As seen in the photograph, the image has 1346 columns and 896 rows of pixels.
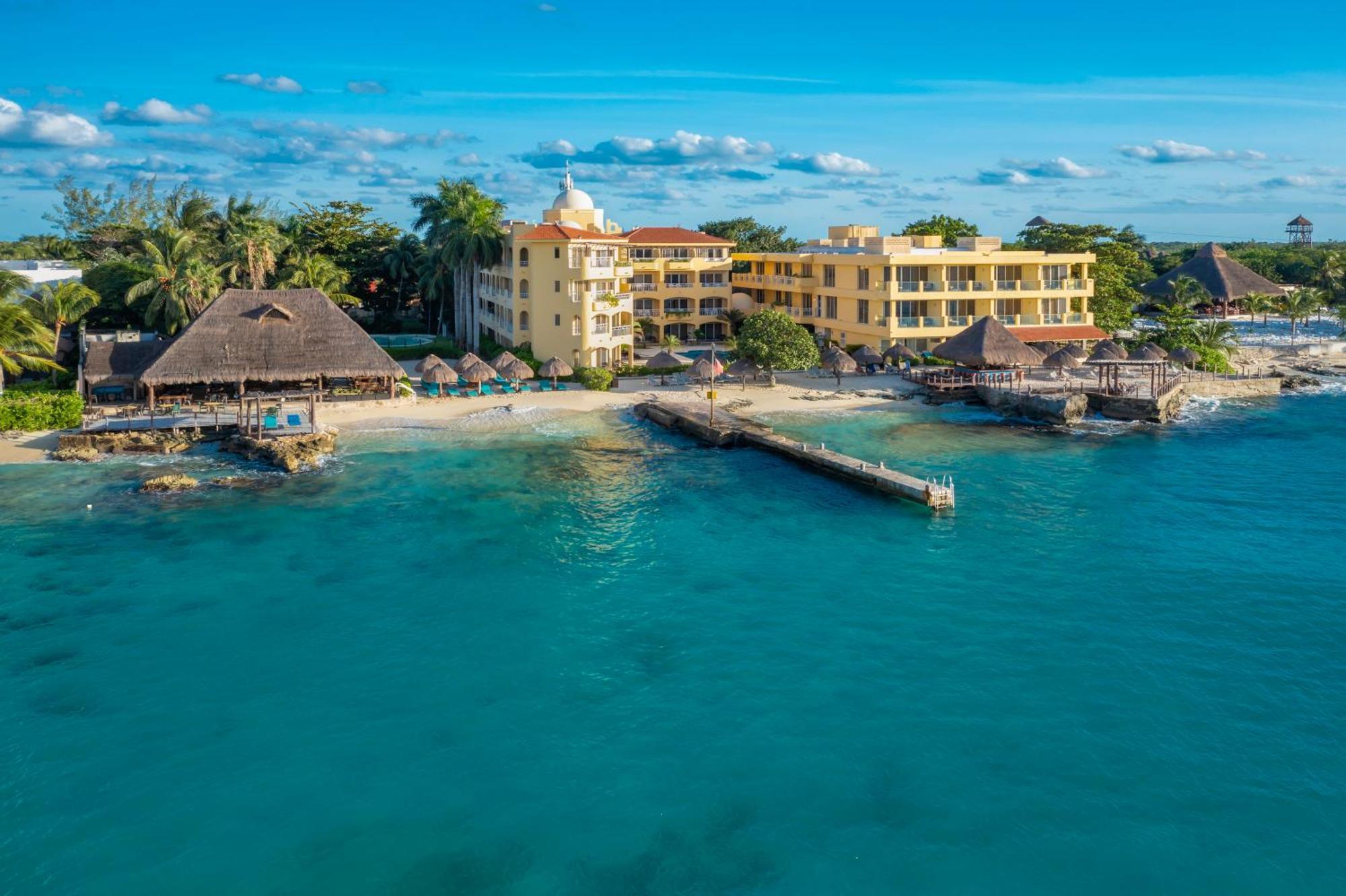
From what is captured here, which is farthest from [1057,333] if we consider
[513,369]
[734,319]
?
[513,369]

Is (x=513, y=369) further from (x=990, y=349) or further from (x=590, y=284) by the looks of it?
(x=990, y=349)

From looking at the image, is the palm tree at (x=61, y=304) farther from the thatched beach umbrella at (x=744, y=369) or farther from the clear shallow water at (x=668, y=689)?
the thatched beach umbrella at (x=744, y=369)

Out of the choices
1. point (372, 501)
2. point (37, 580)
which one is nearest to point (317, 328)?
point (372, 501)

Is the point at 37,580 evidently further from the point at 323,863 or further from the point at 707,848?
the point at 707,848

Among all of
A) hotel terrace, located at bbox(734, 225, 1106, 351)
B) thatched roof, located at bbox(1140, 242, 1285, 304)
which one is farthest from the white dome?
A: thatched roof, located at bbox(1140, 242, 1285, 304)

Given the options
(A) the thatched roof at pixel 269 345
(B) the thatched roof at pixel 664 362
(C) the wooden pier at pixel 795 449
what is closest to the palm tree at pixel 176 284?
(A) the thatched roof at pixel 269 345

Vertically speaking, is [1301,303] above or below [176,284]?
below
